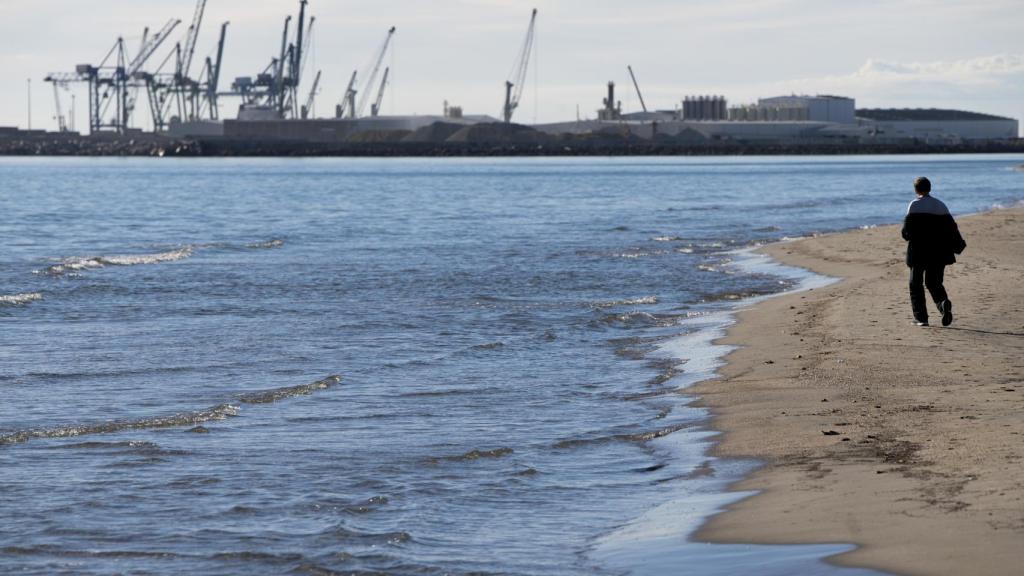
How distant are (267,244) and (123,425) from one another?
2233 centimetres

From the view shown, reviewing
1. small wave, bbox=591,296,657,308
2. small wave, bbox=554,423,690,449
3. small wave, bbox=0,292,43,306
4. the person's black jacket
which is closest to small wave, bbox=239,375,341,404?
small wave, bbox=554,423,690,449

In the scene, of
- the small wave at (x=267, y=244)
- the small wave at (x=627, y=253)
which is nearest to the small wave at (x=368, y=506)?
the small wave at (x=627, y=253)

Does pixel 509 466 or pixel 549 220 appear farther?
pixel 549 220

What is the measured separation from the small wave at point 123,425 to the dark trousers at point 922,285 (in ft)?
19.5

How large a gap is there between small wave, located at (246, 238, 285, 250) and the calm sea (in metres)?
2.57

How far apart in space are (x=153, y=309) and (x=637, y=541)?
12.6 metres

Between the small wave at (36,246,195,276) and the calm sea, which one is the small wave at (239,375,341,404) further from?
the small wave at (36,246,195,276)

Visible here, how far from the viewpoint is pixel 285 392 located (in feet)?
36.8

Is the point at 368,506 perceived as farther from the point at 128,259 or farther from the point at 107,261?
the point at 128,259

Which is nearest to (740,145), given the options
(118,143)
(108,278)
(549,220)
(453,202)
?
(118,143)

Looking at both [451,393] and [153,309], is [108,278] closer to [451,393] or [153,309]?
[153,309]

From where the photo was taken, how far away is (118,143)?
190 metres

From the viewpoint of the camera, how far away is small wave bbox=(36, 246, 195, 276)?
80.3ft

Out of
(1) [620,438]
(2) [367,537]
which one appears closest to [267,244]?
(1) [620,438]
